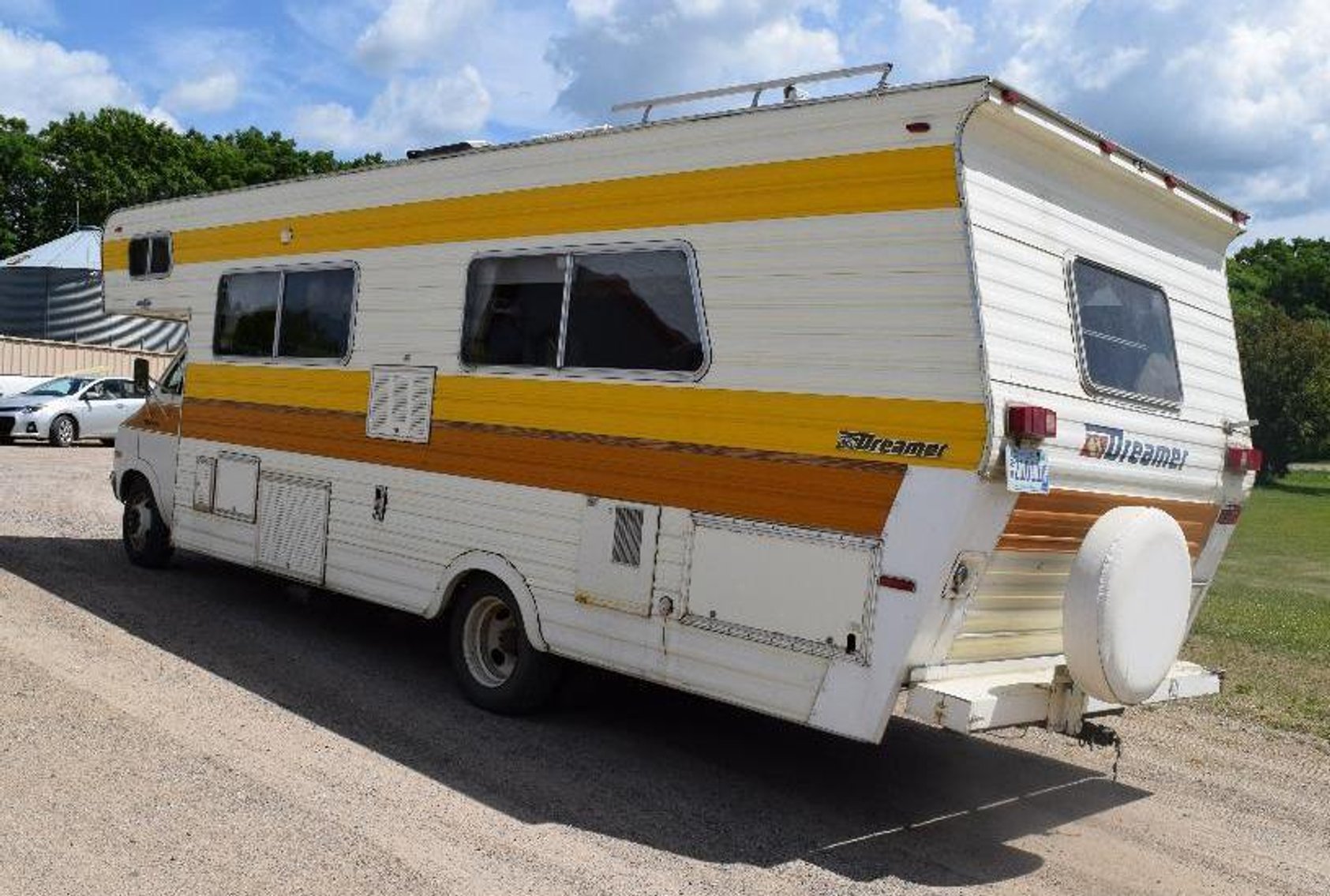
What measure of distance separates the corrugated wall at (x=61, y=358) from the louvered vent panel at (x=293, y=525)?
21.2 m

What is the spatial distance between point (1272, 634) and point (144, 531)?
953cm

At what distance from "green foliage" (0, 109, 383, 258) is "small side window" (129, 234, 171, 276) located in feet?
147

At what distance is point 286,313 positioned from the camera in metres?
8.34

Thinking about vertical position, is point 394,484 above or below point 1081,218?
below

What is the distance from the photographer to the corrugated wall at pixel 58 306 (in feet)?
121

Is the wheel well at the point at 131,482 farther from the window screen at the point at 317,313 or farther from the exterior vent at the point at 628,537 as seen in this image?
the exterior vent at the point at 628,537

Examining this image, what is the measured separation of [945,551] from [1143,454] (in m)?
1.43

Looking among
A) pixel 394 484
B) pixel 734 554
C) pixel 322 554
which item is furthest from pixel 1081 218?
pixel 322 554

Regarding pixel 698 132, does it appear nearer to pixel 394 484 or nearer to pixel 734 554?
pixel 734 554

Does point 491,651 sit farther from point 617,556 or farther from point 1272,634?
point 1272,634

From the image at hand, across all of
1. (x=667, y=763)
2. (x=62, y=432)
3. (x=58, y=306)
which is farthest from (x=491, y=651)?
(x=58, y=306)

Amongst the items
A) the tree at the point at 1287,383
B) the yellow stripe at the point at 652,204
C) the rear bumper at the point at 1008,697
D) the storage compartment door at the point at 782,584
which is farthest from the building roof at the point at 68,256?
the tree at the point at 1287,383

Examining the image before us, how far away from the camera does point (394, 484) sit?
24.1ft

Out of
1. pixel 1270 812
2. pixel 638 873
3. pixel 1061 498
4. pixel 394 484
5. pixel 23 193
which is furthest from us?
pixel 23 193
